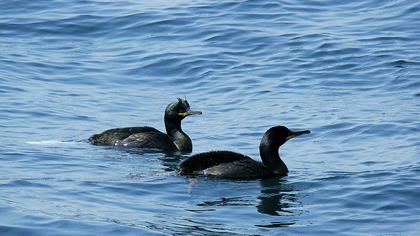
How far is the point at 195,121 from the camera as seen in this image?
20.8 metres

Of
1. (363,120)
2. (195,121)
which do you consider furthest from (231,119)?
(363,120)

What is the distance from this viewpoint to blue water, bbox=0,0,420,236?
1355cm

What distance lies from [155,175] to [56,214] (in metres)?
2.73

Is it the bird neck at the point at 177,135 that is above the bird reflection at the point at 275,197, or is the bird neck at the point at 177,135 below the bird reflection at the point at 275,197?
above

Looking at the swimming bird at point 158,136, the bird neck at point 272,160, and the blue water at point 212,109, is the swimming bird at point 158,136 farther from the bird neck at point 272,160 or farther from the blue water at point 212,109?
the bird neck at point 272,160

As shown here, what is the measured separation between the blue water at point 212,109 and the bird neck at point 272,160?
0.86 ft

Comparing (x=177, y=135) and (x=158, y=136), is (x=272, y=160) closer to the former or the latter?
(x=158, y=136)

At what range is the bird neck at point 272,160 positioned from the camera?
16.0 m

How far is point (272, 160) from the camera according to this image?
52.9 feet

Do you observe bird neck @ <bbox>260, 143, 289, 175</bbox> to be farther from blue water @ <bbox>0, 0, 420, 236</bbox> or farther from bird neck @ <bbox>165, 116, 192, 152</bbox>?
bird neck @ <bbox>165, 116, 192, 152</bbox>

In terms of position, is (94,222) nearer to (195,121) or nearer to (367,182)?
(367,182)

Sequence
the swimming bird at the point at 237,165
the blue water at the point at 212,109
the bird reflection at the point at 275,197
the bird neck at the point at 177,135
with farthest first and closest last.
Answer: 1. the bird neck at the point at 177,135
2. the swimming bird at the point at 237,165
3. the bird reflection at the point at 275,197
4. the blue water at the point at 212,109

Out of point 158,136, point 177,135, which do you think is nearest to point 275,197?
point 158,136

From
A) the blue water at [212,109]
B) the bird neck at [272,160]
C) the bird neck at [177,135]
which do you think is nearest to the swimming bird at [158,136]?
the bird neck at [177,135]
